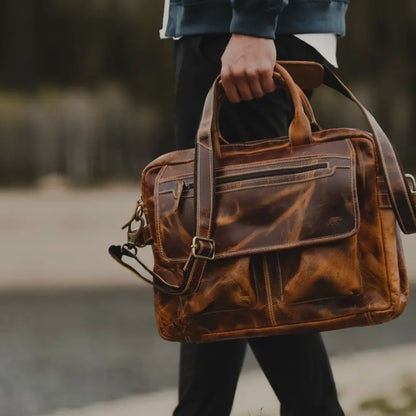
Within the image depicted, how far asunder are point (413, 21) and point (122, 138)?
4.52 metres

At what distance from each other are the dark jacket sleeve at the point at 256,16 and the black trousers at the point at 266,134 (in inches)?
3.6

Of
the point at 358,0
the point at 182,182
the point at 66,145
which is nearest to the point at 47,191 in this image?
the point at 66,145

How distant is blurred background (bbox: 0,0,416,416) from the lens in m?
4.38

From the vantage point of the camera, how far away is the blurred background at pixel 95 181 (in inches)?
172

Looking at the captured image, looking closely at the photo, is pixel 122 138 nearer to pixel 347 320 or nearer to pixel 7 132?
pixel 7 132

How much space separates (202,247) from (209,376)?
38cm

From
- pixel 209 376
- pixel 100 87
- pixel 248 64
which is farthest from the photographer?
pixel 100 87

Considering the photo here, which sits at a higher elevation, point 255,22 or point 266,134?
point 255,22

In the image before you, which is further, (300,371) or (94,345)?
(94,345)

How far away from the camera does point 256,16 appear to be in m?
1.96

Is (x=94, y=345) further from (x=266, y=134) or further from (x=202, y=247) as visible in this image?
(x=202, y=247)

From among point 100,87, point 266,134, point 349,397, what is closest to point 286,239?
point 266,134

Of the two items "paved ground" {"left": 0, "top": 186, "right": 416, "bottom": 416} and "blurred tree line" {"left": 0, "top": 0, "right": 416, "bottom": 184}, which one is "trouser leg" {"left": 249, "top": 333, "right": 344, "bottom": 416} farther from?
"blurred tree line" {"left": 0, "top": 0, "right": 416, "bottom": 184}

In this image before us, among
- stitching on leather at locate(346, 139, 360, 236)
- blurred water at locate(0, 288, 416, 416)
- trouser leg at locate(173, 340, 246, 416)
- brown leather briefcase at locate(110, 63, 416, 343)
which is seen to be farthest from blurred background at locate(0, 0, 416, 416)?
stitching on leather at locate(346, 139, 360, 236)
